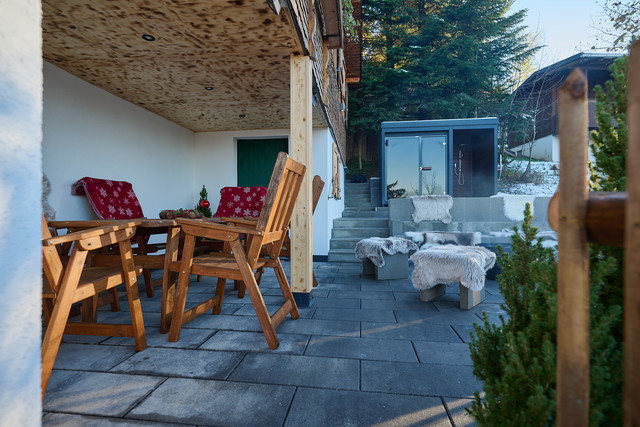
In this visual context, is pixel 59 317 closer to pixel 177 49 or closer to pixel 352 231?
pixel 177 49

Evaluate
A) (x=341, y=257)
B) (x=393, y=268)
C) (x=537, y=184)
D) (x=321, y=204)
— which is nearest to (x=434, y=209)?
(x=341, y=257)

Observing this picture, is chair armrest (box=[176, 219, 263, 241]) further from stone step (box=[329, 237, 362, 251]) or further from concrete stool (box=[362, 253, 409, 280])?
stone step (box=[329, 237, 362, 251])

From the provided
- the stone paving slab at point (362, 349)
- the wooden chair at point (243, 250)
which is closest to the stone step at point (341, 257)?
the wooden chair at point (243, 250)

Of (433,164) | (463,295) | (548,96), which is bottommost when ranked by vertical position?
(463,295)

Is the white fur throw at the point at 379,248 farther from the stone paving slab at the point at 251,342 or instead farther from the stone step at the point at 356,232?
the stone step at the point at 356,232

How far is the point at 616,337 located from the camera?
718 millimetres

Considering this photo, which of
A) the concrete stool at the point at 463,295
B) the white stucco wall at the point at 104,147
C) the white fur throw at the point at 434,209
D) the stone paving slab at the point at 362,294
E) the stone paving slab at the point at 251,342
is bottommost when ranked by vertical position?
the stone paving slab at the point at 362,294

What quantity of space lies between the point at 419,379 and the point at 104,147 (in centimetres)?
442

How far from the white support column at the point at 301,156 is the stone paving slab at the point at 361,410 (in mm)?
1466

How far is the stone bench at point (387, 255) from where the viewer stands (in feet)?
12.6

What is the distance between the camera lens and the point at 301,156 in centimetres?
288

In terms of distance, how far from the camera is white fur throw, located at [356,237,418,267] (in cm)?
382

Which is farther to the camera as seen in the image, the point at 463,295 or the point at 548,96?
the point at 548,96

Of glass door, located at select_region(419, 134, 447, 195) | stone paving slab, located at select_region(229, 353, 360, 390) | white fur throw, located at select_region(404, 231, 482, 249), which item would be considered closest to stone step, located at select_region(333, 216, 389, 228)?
white fur throw, located at select_region(404, 231, 482, 249)
